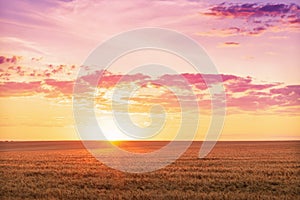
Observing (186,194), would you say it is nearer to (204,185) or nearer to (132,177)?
(204,185)

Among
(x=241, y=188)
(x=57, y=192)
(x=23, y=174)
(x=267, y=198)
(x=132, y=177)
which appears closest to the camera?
(x=267, y=198)

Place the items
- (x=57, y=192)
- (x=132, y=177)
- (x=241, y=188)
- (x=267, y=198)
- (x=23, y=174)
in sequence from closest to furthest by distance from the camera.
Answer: (x=267, y=198), (x=57, y=192), (x=241, y=188), (x=132, y=177), (x=23, y=174)

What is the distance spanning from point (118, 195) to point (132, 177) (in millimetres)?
6255

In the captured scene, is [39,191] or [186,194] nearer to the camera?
[186,194]

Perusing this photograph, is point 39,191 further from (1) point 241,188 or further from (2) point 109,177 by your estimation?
(1) point 241,188

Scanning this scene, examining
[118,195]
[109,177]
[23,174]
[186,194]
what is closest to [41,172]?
[23,174]

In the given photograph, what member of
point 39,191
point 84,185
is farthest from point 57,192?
point 84,185

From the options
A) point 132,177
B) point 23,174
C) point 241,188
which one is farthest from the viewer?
point 23,174

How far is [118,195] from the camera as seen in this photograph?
19.6 meters

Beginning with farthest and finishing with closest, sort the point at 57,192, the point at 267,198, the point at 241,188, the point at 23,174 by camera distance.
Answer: the point at 23,174 < the point at 241,188 < the point at 57,192 < the point at 267,198

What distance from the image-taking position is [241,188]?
72.2 feet

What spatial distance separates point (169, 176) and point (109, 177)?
3.77 meters

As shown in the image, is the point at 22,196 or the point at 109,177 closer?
the point at 22,196

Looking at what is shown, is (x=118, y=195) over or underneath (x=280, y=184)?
over
